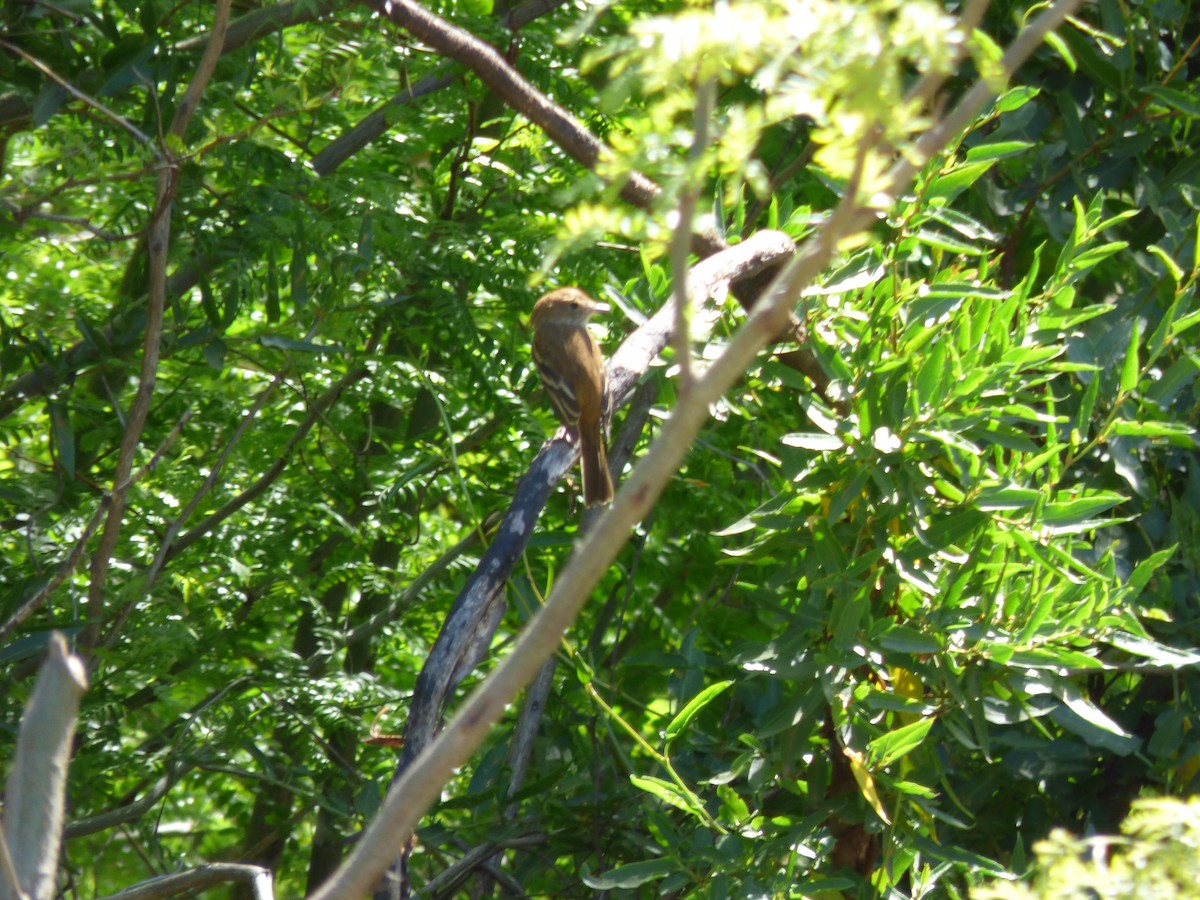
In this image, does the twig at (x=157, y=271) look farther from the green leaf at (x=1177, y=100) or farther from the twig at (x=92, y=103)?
the green leaf at (x=1177, y=100)

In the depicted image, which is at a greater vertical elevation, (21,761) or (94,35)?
(94,35)

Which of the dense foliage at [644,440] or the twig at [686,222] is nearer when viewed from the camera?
the twig at [686,222]

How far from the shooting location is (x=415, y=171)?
5.09 metres

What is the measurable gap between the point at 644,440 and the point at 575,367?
22.8 inches

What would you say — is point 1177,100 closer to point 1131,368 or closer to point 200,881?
point 1131,368

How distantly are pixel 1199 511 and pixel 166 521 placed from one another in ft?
10.6

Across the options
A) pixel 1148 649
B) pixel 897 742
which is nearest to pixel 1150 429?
pixel 1148 649

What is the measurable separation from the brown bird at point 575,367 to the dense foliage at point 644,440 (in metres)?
0.13

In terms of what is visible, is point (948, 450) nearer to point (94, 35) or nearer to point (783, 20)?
point (783, 20)

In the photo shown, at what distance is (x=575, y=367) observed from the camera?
15.0 feet

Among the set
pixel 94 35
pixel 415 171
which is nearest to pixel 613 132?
pixel 415 171

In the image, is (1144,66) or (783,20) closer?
(783,20)

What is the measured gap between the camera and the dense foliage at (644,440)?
8.67ft

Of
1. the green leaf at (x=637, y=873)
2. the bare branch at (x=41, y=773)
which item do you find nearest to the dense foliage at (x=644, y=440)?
the green leaf at (x=637, y=873)
